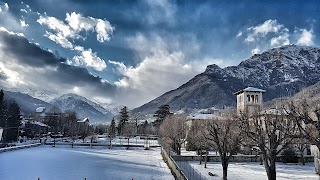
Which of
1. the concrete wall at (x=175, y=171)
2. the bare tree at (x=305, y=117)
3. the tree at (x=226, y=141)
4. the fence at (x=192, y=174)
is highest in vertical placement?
the bare tree at (x=305, y=117)

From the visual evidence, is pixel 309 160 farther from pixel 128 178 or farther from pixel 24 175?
pixel 24 175

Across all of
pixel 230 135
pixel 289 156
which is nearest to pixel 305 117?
pixel 230 135

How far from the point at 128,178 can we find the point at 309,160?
110ft

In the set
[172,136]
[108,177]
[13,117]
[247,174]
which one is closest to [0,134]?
[13,117]

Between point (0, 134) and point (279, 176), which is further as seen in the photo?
point (0, 134)

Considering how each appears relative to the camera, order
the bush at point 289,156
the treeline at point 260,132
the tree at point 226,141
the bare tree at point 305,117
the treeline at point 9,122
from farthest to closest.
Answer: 1. the treeline at point 9,122
2. the bush at point 289,156
3. the tree at point 226,141
4. the treeline at point 260,132
5. the bare tree at point 305,117

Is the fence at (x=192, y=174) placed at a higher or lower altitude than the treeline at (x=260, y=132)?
lower

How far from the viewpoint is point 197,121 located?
63.2m

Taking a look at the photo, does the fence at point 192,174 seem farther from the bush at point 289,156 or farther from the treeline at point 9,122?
the treeline at point 9,122

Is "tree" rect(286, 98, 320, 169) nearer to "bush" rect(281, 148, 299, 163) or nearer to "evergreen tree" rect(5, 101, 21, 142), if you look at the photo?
"bush" rect(281, 148, 299, 163)

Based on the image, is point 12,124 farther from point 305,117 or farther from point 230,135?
point 305,117

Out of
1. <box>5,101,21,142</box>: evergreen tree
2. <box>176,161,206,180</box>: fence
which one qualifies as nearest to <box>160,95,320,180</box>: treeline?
<box>176,161,206,180</box>: fence

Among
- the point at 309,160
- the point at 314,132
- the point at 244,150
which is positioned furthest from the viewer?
the point at 244,150

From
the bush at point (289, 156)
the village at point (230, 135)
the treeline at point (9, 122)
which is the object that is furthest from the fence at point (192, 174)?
the treeline at point (9, 122)
